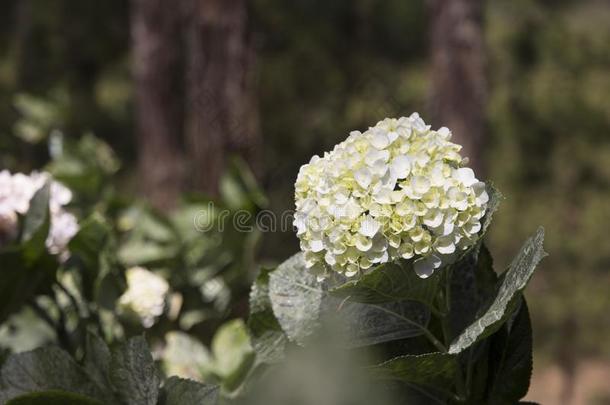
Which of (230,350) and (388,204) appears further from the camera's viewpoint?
(230,350)

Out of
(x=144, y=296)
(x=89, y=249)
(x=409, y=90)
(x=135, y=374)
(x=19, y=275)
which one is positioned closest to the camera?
(x=135, y=374)

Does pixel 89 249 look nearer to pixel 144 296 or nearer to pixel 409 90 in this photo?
pixel 144 296

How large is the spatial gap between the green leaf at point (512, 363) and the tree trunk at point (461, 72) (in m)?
2.95

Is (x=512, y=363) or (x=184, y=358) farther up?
(x=184, y=358)

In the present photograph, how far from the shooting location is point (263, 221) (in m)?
1.92

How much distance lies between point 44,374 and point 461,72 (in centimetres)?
315

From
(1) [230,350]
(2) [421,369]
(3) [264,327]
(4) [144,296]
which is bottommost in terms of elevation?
(2) [421,369]

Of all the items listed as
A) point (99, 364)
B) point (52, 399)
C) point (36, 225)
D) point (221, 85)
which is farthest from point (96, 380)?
point (221, 85)

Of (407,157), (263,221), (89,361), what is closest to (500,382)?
(407,157)

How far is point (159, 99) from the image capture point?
395 cm

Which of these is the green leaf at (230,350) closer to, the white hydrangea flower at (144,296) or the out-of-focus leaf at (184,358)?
the out-of-focus leaf at (184,358)

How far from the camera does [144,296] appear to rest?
149 centimetres

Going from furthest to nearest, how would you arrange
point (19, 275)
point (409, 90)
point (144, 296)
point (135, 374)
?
point (409, 90)
point (144, 296)
point (19, 275)
point (135, 374)

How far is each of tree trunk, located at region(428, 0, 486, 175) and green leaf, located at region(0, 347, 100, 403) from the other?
2953mm
